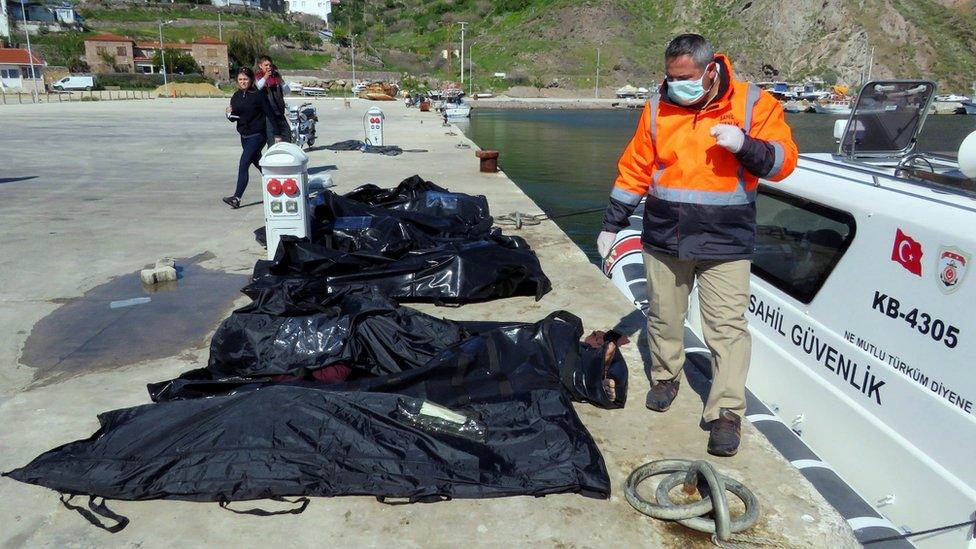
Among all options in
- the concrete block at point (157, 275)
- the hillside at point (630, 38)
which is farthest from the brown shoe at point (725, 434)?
the hillside at point (630, 38)

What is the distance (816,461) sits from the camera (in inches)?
155

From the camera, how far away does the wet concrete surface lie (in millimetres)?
Answer: 4727

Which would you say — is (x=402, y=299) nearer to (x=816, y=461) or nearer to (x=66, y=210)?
(x=816, y=461)

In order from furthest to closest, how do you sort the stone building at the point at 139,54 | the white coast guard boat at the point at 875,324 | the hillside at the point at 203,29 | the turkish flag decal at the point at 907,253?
the hillside at the point at 203,29 < the stone building at the point at 139,54 < the turkish flag decal at the point at 907,253 < the white coast guard boat at the point at 875,324

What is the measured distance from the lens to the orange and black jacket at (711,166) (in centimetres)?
334

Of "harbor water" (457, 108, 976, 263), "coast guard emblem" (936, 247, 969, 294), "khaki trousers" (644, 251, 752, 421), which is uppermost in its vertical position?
"coast guard emblem" (936, 247, 969, 294)

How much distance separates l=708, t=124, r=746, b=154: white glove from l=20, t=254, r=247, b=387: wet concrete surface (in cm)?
378

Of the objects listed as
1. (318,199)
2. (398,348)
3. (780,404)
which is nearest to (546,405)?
(398,348)

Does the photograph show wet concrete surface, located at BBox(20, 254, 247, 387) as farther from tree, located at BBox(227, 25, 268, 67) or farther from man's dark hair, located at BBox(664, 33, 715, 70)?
tree, located at BBox(227, 25, 268, 67)

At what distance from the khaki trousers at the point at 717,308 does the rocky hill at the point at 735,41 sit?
10845 cm

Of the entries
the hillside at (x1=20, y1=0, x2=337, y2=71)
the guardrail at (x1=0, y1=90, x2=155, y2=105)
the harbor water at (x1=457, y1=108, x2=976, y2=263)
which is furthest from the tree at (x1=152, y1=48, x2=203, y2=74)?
the harbor water at (x1=457, y1=108, x2=976, y2=263)

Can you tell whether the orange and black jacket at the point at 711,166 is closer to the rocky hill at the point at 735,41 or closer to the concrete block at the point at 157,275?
the concrete block at the point at 157,275

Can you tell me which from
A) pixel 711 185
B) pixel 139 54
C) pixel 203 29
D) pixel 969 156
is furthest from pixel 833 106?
pixel 203 29

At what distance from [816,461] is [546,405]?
1663 mm
